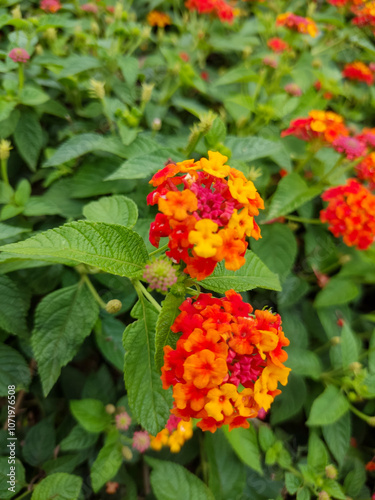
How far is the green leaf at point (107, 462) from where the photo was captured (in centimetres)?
104

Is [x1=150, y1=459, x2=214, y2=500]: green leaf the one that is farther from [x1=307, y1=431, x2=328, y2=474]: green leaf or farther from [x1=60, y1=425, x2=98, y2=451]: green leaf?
[x1=307, y1=431, x2=328, y2=474]: green leaf

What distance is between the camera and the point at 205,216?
28.3 inches

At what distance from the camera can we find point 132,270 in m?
0.81

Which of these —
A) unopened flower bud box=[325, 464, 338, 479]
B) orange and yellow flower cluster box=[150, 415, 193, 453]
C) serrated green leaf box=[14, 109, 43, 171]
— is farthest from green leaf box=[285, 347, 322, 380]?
serrated green leaf box=[14, 109, 43, 171]

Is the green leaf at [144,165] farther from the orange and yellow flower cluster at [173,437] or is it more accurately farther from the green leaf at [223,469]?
the green leaf at [223,469]

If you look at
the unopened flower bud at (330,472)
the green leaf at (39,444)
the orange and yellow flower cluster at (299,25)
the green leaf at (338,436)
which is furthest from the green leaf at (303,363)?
the orange and yellow flower cluster at (299,25)

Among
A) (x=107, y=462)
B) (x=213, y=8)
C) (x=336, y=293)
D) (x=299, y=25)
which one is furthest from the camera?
(x=213, y=8)

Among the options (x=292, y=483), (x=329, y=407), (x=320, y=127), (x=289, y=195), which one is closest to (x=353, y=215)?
(x=289, y=195)

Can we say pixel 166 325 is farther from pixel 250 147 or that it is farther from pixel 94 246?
pixel 250 147

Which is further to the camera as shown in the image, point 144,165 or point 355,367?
point 355,367

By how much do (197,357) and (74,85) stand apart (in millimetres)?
1218

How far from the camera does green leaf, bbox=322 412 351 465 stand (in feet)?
4.21

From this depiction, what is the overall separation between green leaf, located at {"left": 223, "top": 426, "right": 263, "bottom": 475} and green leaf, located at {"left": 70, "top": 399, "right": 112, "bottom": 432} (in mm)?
394

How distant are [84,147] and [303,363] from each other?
113 cm
